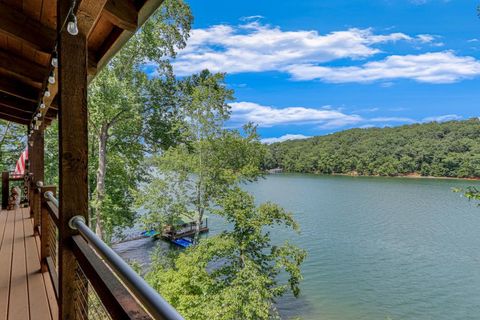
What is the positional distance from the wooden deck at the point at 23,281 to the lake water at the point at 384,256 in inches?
350

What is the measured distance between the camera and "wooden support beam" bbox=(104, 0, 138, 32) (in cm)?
146

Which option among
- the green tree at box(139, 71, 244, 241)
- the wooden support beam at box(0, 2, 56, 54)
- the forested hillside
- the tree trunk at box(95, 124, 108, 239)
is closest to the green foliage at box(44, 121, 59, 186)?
the tree trunk at box(95, 124, 108, 239)

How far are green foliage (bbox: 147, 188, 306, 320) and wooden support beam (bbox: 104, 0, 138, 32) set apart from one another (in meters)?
8.37

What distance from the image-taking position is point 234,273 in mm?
10227

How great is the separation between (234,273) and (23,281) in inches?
322

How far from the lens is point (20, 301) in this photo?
7.34 ft

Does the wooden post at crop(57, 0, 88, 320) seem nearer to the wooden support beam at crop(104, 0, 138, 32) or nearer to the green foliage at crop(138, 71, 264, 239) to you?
the wooden support beam at crop(104, 0, 138, 32)

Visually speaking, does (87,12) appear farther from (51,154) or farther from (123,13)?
(51,154)

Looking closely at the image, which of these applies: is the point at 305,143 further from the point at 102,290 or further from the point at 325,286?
the point at 102,290

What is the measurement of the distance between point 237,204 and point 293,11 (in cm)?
5874

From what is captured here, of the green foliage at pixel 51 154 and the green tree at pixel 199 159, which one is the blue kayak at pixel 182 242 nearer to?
the green tree at pixel 199 159

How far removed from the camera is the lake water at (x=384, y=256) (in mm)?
10805

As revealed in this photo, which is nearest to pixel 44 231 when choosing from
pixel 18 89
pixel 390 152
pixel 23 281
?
pixel 23 281

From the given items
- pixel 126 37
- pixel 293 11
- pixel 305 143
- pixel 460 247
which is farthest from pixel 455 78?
pixel 126 37
